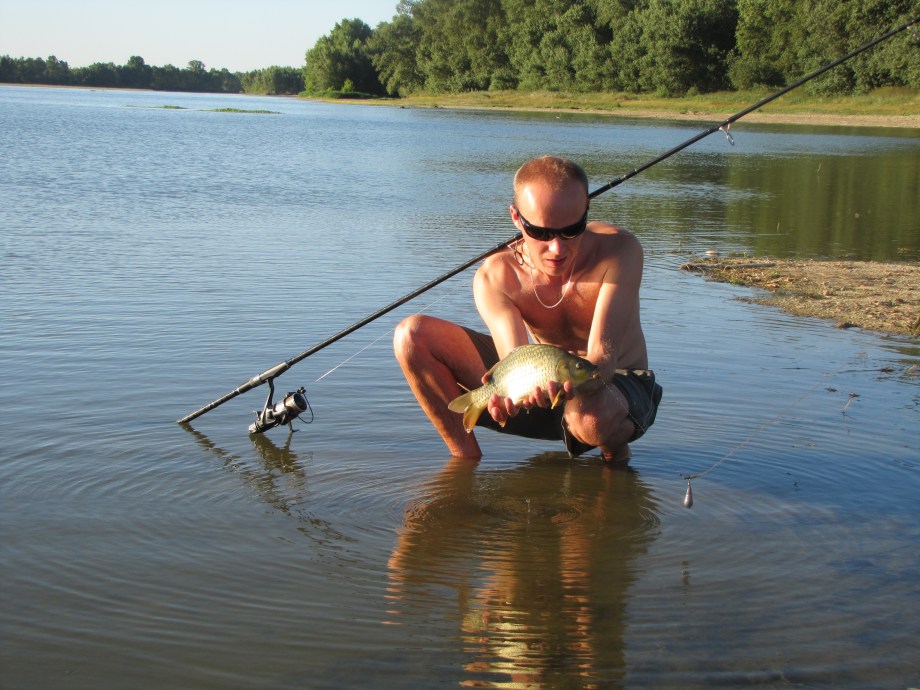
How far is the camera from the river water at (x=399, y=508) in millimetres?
3172

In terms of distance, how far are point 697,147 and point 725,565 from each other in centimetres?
3603

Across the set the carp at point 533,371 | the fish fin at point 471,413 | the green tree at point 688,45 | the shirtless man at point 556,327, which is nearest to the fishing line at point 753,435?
the shirtless man at point 556,327

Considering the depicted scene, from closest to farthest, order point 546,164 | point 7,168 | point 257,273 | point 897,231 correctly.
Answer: point 546,164, point 257,273, point 897,231, point 7,168

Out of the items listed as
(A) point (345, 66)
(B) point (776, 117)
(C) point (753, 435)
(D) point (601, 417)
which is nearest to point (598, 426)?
(D) point (601, 417)

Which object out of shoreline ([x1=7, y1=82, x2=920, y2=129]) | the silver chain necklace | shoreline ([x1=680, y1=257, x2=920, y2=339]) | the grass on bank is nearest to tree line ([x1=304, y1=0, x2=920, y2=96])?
the grass on bank

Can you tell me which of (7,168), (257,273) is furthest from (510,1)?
(257,273)

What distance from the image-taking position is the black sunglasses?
4.19 meters

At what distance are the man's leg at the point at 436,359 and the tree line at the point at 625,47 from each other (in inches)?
1846

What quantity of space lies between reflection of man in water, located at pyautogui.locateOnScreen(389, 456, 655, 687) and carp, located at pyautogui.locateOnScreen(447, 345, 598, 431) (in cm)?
58

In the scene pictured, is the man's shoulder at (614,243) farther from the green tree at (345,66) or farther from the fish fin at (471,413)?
the green tree at (345,66)

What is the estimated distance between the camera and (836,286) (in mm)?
9789

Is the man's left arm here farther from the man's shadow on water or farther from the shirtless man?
the man's shadow on water

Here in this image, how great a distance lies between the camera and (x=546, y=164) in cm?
417

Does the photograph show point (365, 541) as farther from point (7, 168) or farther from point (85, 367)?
point (7, 168)
